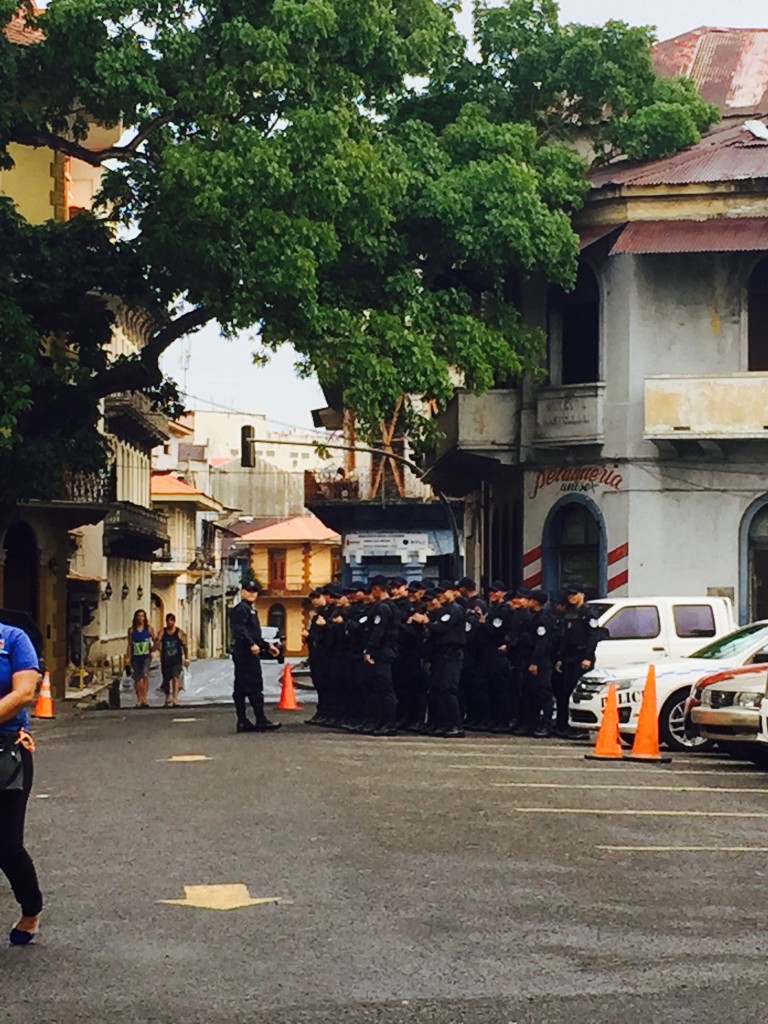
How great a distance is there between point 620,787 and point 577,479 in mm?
17628

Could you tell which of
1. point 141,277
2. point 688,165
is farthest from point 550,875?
point 688,165

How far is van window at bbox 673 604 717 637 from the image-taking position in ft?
83.3

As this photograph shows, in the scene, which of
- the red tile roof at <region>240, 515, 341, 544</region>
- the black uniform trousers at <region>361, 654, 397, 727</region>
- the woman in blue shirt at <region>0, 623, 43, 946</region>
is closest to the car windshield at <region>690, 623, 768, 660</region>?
the black uniform trousers at <region>361, 654, 397, 727</region>

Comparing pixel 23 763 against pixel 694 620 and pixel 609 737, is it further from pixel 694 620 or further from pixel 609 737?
pixel 694 620

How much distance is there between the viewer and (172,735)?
25.4 m

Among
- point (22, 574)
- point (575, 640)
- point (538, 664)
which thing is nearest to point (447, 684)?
point (538, 664)

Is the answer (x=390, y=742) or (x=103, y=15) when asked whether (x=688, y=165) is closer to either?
(x=103, y=15)

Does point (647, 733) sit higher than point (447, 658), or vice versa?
point (447, 658)

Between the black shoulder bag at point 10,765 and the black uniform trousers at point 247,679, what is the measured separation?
14.8m

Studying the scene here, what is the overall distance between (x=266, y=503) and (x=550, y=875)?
118m

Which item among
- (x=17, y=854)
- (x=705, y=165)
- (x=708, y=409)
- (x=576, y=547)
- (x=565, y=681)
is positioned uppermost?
(x=705, y=165)

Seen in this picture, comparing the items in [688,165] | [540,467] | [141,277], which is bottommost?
[540,467]

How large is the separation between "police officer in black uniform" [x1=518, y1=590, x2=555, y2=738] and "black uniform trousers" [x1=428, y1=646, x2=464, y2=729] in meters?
0.85

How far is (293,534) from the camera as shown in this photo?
115 m
